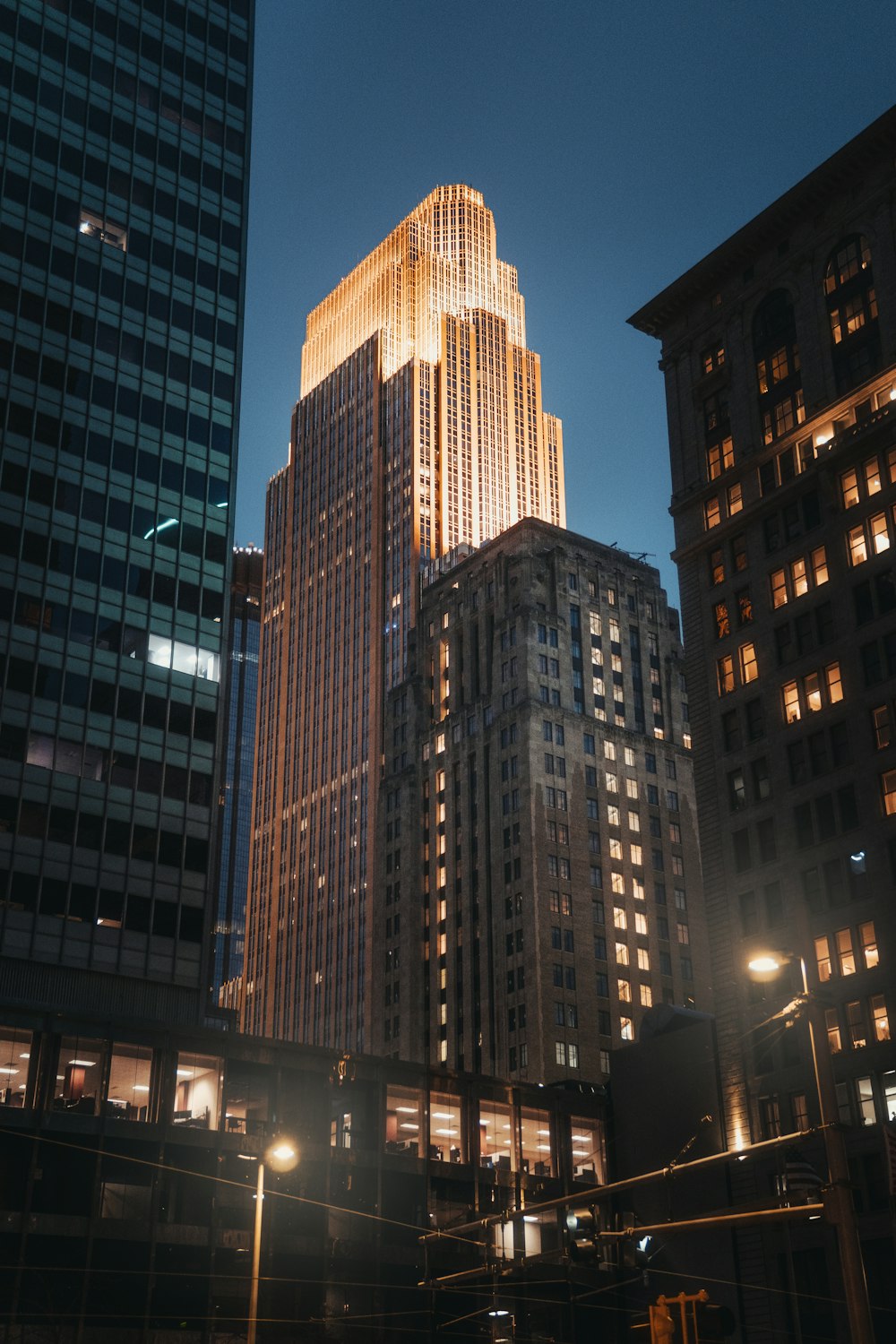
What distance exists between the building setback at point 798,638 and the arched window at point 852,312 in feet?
0.50

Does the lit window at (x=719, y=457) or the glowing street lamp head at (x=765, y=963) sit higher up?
the lit window at (x=719, y=457)

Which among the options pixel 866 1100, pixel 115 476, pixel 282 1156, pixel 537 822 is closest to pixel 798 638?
pixel 866 1100

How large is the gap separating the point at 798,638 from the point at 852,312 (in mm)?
22356

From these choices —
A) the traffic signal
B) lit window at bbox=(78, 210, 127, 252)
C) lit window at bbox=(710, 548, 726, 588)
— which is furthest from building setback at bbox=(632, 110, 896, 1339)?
the traffic signal

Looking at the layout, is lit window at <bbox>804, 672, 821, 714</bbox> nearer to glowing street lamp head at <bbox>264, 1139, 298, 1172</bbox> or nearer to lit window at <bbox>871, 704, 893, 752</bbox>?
lit window at <bbox>871, 704, 893, 752</bbox>

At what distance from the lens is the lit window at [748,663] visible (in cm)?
8862

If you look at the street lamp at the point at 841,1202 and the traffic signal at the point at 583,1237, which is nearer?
the street lamp at the point at 841,1202

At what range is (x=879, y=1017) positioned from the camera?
73.4 meters

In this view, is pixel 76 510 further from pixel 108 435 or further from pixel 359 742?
pixel 359 742

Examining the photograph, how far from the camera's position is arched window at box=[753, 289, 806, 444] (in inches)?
3691

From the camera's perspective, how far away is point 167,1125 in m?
71.8

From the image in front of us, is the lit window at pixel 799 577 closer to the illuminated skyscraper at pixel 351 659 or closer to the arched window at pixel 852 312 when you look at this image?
the arched window at pixel 852 312

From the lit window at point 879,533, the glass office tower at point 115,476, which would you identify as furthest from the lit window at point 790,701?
the glass office tower at point 115,476

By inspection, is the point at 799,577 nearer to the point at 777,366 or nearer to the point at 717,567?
the point at 717,567
